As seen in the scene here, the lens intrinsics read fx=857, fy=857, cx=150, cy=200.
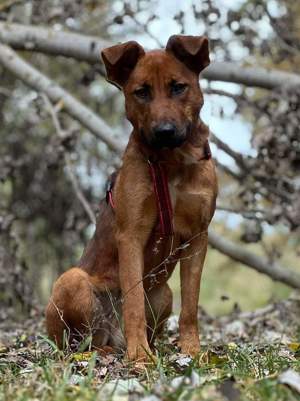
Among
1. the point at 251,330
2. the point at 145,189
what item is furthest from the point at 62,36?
the point at 145,189

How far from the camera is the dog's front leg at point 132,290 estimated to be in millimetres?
5172

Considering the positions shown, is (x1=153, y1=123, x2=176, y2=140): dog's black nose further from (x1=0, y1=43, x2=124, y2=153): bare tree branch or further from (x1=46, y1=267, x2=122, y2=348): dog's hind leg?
(x1=0, y1=43, x2=124, y2=153): bare tree branch

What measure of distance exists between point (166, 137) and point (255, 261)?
3737mm

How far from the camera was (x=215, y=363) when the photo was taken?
4.94 metres

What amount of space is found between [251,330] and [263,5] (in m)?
3.12

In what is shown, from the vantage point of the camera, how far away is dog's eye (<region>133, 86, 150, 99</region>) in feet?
17.0

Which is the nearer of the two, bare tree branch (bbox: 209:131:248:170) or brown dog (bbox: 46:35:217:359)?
brown dog (bbox: 46:35:217:359)

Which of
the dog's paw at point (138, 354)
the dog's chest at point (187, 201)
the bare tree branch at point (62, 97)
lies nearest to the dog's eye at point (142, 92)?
the dog's chest at point (187, 201)

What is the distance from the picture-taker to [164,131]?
4941 mm

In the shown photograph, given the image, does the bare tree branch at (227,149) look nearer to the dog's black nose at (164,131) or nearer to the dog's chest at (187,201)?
the dog's chest at (187,201)

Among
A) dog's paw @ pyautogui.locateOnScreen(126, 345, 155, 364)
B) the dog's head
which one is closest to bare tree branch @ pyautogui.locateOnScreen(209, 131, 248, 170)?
the dog's head

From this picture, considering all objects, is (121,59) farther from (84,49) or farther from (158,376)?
(84,49)

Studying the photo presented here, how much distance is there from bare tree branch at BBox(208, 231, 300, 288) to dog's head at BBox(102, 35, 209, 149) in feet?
10.3

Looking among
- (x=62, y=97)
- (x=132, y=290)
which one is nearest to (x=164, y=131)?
(x=132, y=290)
